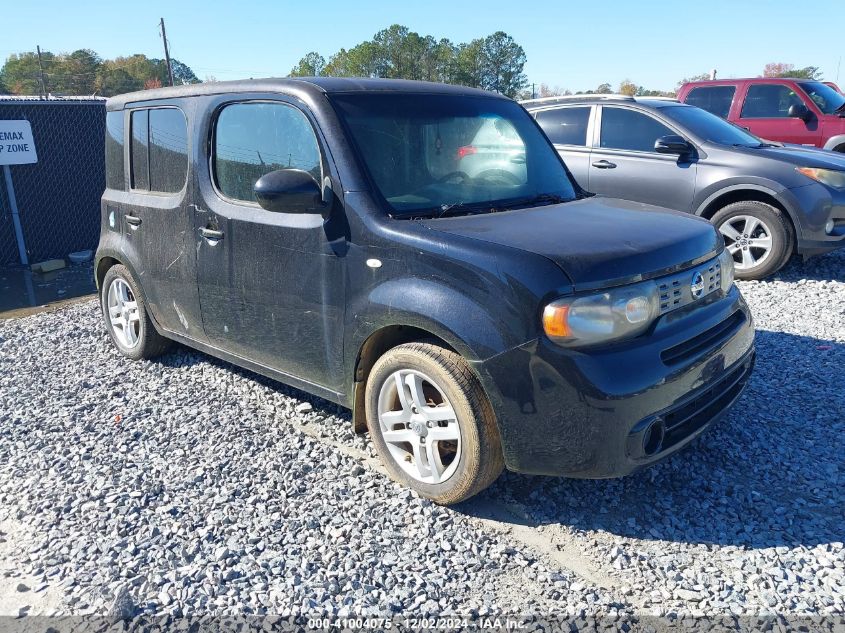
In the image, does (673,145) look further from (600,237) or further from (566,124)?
(600,237)

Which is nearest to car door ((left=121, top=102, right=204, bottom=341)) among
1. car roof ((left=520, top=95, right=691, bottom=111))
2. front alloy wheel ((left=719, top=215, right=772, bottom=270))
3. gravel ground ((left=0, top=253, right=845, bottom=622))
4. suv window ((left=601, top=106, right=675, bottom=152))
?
gravel ground ((left=0, top=253, right=845, bottom=622))

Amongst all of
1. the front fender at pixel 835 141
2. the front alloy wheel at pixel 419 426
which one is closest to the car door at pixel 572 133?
the front fender at pixel 835 141

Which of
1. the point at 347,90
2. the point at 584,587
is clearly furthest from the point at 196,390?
the point at 584,587

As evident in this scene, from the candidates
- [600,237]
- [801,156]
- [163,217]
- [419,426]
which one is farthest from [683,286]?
[801,156]

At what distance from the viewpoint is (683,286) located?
3.06 metres

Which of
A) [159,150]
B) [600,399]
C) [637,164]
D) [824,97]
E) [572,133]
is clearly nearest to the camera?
[600,399]

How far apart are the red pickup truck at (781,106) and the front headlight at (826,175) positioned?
154 inches

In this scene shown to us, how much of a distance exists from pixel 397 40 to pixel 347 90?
70228mm

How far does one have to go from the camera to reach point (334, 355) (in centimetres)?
349

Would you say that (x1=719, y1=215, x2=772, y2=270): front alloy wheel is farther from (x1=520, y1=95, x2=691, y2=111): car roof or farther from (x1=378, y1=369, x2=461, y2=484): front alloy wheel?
(x1=378, y1=369, x2=461, y2=484): front alloy wheel

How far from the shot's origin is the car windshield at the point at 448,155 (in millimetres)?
3420

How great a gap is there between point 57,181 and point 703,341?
9.59 metres

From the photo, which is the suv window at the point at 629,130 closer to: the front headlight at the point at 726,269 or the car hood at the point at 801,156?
the car hood at the point at 801,156

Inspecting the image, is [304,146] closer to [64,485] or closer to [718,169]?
[64,485]
